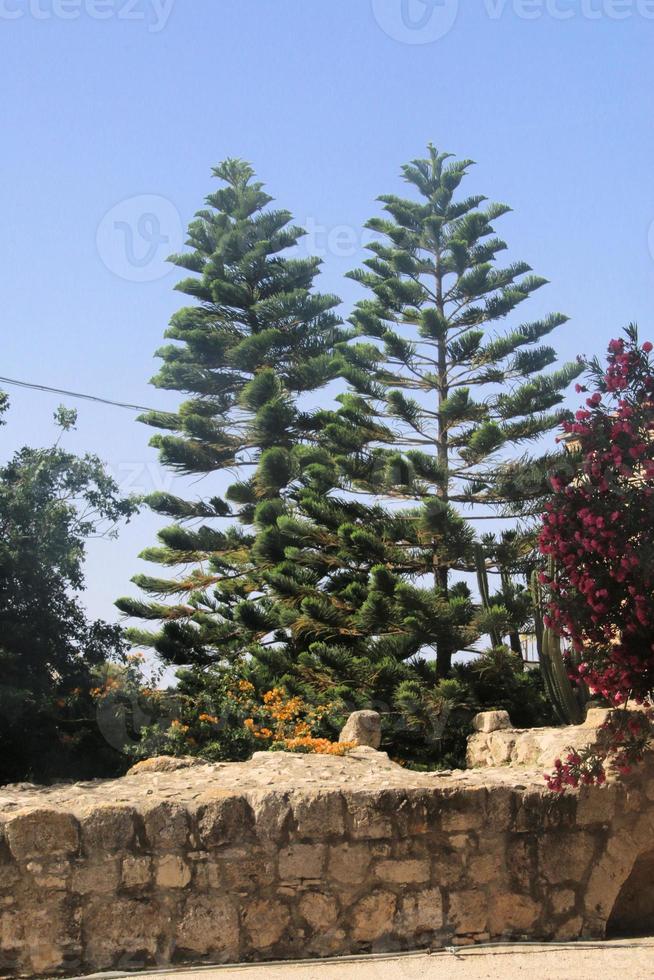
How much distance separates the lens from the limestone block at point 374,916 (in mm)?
5449

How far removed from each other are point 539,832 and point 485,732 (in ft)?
12.2

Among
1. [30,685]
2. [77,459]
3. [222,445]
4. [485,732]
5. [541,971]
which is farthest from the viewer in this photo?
[222,445]

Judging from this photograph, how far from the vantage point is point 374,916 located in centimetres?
547

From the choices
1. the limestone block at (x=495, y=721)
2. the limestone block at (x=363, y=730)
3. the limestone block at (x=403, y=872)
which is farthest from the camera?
the limestone block at (x=495, y=721)

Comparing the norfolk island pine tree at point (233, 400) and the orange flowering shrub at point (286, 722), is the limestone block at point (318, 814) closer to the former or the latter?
the orange flowering shrub at point (286, 722)

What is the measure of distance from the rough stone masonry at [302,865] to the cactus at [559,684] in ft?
17.0

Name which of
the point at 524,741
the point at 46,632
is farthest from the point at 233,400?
the point at 524,741

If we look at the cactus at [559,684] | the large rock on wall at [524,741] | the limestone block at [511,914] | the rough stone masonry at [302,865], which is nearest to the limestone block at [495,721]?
the large rock on wall at [524,741]

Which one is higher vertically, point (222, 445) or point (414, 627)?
point (222, 445)

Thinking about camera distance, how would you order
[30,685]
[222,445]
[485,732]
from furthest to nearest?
1. [222,445]
2. [30,685]
3. [485,732]

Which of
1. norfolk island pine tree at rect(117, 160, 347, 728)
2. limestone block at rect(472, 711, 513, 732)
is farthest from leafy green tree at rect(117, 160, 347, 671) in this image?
limestone block at rect(472, 711, 513, 732)

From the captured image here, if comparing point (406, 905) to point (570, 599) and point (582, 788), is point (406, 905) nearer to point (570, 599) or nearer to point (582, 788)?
point (582, 788)

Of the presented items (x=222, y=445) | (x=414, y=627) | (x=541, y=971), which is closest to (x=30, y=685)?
(x=414, y=627)

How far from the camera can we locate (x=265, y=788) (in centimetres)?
554
